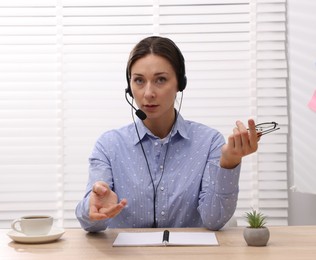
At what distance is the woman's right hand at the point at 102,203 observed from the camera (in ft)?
4.29

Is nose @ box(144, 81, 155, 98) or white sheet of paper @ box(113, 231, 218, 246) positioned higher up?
nose @ box(144, 81, 155, 98)

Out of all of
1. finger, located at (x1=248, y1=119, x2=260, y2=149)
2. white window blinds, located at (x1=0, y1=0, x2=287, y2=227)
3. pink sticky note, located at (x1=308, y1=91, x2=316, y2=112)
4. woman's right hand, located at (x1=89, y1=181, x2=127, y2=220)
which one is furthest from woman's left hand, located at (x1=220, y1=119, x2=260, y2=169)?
white window blinds, located at (x1=0, y1=0, x2=287, y2=227)

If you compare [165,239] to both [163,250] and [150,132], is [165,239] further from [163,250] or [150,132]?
[150,132]

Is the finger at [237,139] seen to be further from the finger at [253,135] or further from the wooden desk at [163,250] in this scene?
the wooden desk at [163,250]

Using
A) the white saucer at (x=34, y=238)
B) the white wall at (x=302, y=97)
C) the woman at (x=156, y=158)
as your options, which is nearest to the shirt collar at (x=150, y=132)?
the woman at (x=156, y=158)

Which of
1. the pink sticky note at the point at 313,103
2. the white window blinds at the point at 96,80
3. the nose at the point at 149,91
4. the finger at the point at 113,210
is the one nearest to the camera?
the finger at the point at 113,210

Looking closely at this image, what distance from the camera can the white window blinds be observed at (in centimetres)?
253

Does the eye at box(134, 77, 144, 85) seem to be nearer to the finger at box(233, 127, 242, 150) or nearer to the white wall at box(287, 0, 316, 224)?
the finger at box(233, 127, 242, 150)

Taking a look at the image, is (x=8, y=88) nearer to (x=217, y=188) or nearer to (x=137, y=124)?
(x=137, y=124)

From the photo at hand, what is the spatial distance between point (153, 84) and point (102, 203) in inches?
20.9

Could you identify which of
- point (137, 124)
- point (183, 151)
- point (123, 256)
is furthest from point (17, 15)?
point (123, 256)

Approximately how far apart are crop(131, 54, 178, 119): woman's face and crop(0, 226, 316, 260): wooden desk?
509mm

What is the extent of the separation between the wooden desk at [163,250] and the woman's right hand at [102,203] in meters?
0.09

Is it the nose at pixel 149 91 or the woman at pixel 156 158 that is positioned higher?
the nose at pixel 149 91
